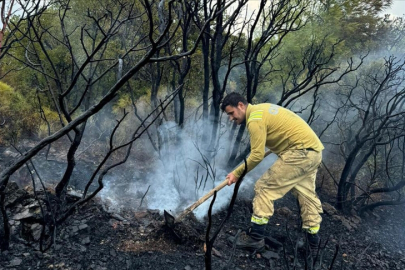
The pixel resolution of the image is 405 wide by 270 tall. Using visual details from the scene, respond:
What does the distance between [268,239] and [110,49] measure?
275 inches

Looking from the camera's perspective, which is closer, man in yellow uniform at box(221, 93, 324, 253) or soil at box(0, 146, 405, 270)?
soil at box(0, 146, 405, 270)

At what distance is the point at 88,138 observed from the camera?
806 cm

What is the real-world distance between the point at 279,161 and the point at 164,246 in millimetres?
1645

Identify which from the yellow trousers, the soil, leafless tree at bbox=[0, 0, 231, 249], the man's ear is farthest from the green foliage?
the yellow trousers

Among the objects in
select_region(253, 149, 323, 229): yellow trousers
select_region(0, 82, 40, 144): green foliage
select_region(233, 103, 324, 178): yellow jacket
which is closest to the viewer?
select_region(233, 103, 324, 178): yellow jacket

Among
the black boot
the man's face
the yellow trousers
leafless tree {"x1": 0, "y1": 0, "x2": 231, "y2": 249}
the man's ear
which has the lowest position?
the black boot

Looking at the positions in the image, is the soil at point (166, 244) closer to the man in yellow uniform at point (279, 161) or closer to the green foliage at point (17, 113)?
the man in yellow uniform at point (279, 161)

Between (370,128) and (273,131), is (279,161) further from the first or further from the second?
(370,128)

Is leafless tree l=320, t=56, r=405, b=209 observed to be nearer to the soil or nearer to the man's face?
the soil

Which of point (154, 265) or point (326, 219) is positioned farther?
point (326, 219)

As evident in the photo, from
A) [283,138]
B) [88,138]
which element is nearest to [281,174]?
[283,138]

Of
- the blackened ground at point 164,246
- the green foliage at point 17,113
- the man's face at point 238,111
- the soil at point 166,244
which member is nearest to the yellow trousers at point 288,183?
the blackened ground at point 164,246

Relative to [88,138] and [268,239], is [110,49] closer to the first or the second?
[88,138]

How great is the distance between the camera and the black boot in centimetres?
321
